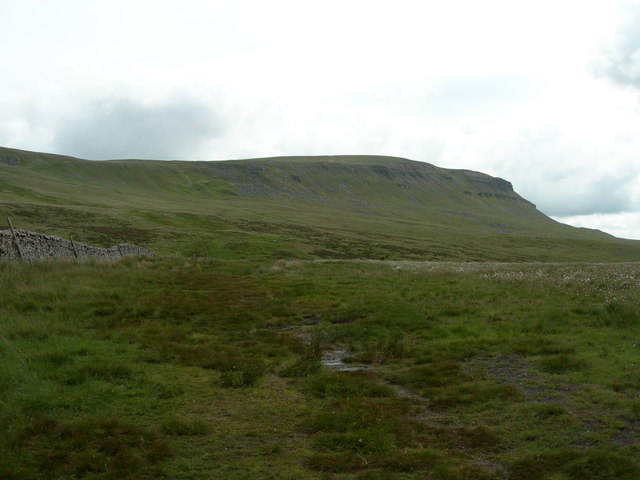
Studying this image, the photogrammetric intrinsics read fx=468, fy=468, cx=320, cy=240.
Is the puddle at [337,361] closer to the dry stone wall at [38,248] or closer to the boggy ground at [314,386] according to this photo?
the boggy ground at [314,386]

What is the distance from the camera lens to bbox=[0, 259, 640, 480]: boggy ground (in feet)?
24.4

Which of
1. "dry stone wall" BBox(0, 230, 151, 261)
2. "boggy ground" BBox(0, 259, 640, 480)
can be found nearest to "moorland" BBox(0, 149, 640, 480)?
"boggy ground" BBox(0, 259, 640, 480)

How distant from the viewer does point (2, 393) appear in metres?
8.98

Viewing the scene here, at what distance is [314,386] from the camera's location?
35.4 feet

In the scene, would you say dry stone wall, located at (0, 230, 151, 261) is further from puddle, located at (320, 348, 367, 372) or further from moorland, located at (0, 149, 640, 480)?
puddle, located at (320, 348, 367, 372)

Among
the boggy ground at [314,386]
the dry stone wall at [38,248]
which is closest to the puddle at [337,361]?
the boggy ground at [314,386]

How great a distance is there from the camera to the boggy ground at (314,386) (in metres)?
7.44

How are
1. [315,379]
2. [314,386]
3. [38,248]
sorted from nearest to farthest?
[314,386]
[315,379]
[38,248]

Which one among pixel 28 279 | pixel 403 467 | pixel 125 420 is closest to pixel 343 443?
pixel 403 467

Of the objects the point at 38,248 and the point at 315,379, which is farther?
the point at 38,248

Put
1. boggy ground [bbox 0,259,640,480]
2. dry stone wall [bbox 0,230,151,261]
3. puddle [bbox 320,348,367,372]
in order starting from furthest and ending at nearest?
dry stone wall [bbox 0,230,151,261]
puddle [bbox 320,348,367,372]
boggy ground [bbox 0,259,640,480]

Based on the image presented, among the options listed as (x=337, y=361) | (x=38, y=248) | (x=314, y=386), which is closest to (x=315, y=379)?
(x=314, y=386)

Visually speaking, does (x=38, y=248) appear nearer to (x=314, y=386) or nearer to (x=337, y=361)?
(x=337, y=361)

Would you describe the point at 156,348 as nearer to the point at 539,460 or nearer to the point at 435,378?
the point at 435,378
